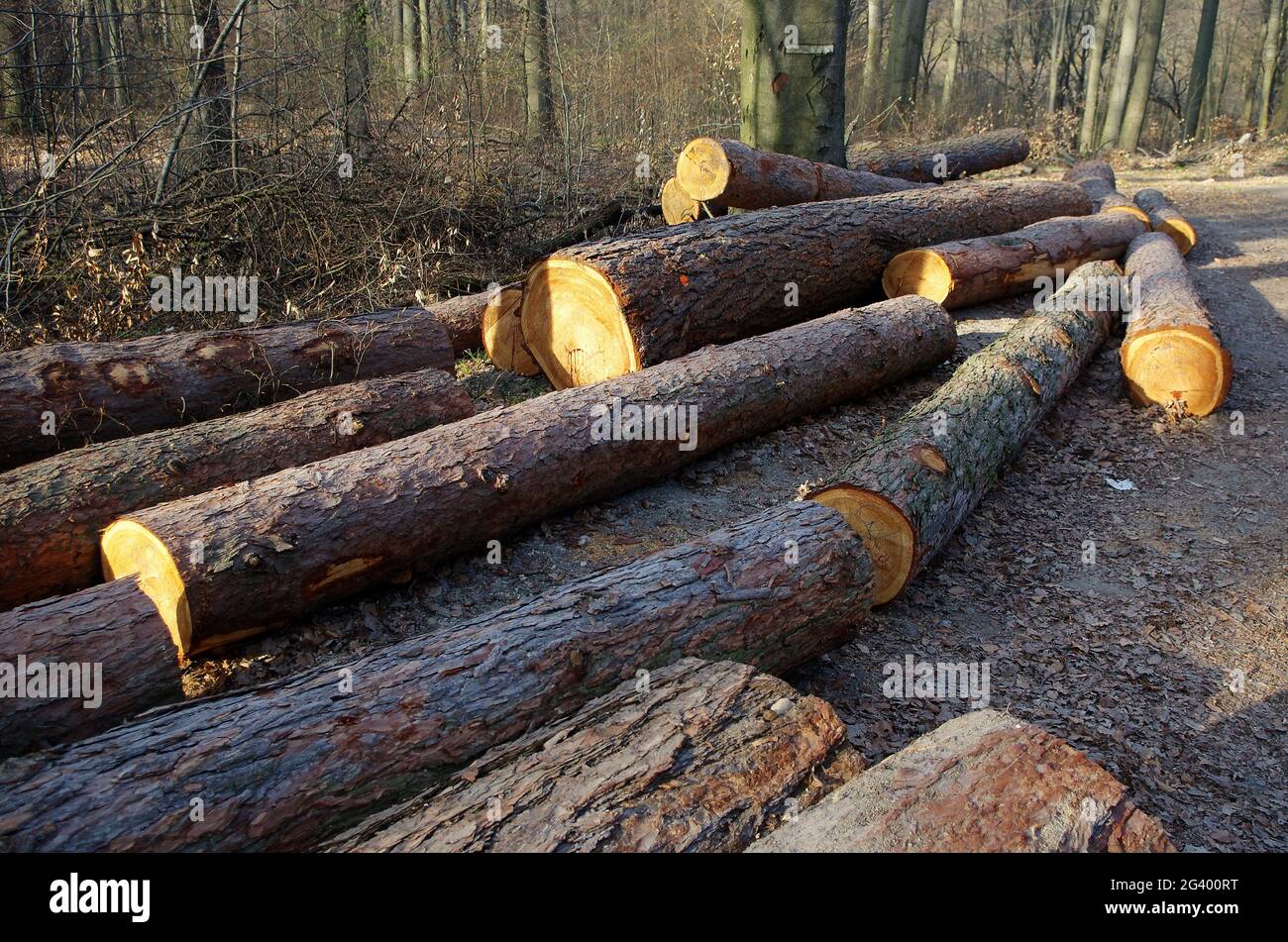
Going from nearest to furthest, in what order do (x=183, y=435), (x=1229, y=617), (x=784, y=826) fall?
1. (x=784, y=826)
2. (x=1229, y=617)
3. (x=183, y=435)

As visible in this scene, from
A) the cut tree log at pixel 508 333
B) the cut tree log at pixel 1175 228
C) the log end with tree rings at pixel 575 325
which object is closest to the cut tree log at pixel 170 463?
the log end with tree rings at pixel 575 325

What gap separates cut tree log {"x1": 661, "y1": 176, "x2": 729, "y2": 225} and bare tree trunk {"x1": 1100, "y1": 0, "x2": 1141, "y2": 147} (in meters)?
14.6

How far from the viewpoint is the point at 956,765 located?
2.51 meters

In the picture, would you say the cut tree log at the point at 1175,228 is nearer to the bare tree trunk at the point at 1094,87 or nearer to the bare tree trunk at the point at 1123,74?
the bare tree trunk at the point at 1123,74

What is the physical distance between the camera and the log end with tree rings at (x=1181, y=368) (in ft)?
19.6

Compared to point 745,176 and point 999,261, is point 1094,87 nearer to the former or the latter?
point 999,261

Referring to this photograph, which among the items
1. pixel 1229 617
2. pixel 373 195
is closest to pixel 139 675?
pixel 1229 617

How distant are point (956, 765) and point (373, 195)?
279 inches

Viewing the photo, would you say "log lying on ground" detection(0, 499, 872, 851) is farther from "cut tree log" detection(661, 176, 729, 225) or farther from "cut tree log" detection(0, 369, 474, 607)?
"cut tree log" detection(661, 176, 729, 225)

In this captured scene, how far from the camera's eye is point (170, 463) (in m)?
4.32

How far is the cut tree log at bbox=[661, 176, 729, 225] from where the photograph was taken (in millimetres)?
8227

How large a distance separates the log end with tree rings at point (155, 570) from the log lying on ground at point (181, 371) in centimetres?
117

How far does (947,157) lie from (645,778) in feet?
38.9

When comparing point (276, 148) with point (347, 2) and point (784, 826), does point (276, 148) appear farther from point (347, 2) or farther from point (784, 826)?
point (784, 826)
